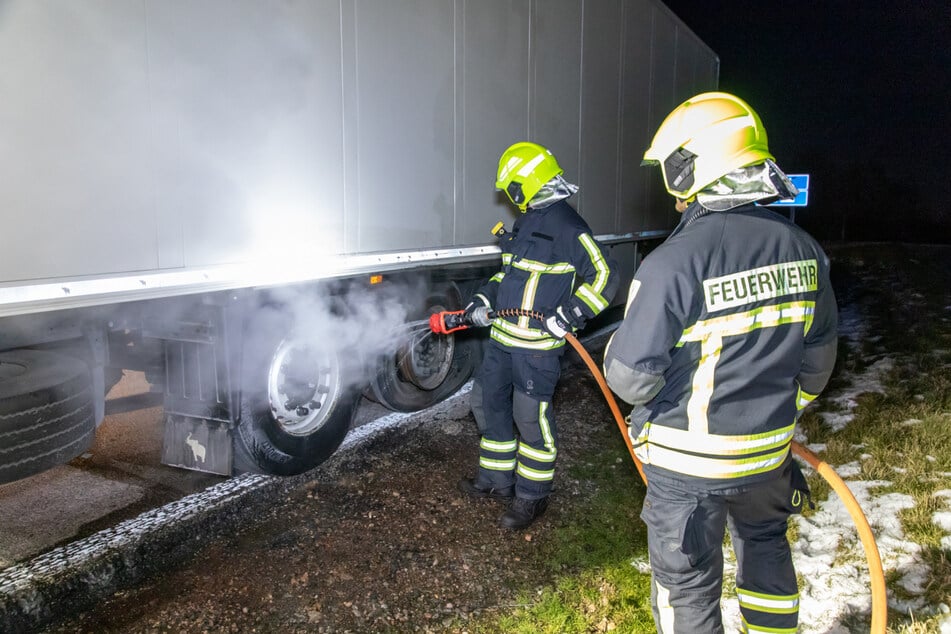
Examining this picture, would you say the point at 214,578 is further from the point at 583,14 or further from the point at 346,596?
the point at 583,14

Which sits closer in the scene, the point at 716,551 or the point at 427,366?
the point at 716,551

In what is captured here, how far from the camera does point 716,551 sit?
205 centimetres

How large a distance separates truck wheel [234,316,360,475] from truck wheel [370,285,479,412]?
0.32m

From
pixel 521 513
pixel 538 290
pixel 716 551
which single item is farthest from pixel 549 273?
pixel 716 551

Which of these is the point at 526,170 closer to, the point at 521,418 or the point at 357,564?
the point at 521,418

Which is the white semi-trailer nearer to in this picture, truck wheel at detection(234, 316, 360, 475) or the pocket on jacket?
truck wheel at detection(234, 316, 360, 475)

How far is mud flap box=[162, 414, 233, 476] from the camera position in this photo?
3352 millimetres

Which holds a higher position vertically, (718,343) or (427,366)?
(718,343)

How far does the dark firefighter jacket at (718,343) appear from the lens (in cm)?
192

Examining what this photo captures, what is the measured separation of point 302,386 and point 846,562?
292 centimetres

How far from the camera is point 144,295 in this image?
8.37 feet

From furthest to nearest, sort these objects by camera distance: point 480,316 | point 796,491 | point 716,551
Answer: point 480,316, point 796,491, point 716,551

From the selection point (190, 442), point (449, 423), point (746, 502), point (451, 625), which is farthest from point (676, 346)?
point (449, 423)

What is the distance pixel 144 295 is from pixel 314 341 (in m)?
1.30
